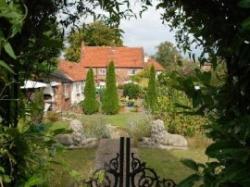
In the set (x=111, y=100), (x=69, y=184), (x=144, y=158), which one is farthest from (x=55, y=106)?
(x=69, y=184)

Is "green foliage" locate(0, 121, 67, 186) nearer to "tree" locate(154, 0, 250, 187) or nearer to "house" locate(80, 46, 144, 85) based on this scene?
"tree" locate(154, 0, 250, 187)

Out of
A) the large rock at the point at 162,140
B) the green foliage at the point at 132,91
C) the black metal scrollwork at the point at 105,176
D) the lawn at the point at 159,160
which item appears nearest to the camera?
the black metal scrollwork at the point at 105,176

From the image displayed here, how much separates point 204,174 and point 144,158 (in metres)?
11.5

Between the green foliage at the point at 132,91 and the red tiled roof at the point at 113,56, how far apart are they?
13.1 m

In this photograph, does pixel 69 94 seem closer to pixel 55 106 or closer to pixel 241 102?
pixel 55 106

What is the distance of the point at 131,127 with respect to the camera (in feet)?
59.0

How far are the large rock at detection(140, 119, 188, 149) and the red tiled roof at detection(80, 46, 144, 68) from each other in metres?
40.7

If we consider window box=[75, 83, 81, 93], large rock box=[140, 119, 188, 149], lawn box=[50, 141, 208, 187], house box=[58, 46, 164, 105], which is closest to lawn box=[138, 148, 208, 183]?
lawn box=[50, 141, 208, 187]

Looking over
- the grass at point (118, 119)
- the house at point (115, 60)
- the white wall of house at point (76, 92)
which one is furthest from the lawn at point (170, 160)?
the house at point (115, 60)

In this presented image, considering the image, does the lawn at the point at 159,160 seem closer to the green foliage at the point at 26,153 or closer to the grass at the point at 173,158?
the grass at the point at 173,158

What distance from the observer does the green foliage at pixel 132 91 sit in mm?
43062

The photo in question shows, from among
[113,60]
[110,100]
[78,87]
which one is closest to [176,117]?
[110,100]

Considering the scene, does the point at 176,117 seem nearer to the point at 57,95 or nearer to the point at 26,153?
the point at 26,153

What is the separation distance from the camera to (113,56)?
59.7 metres
